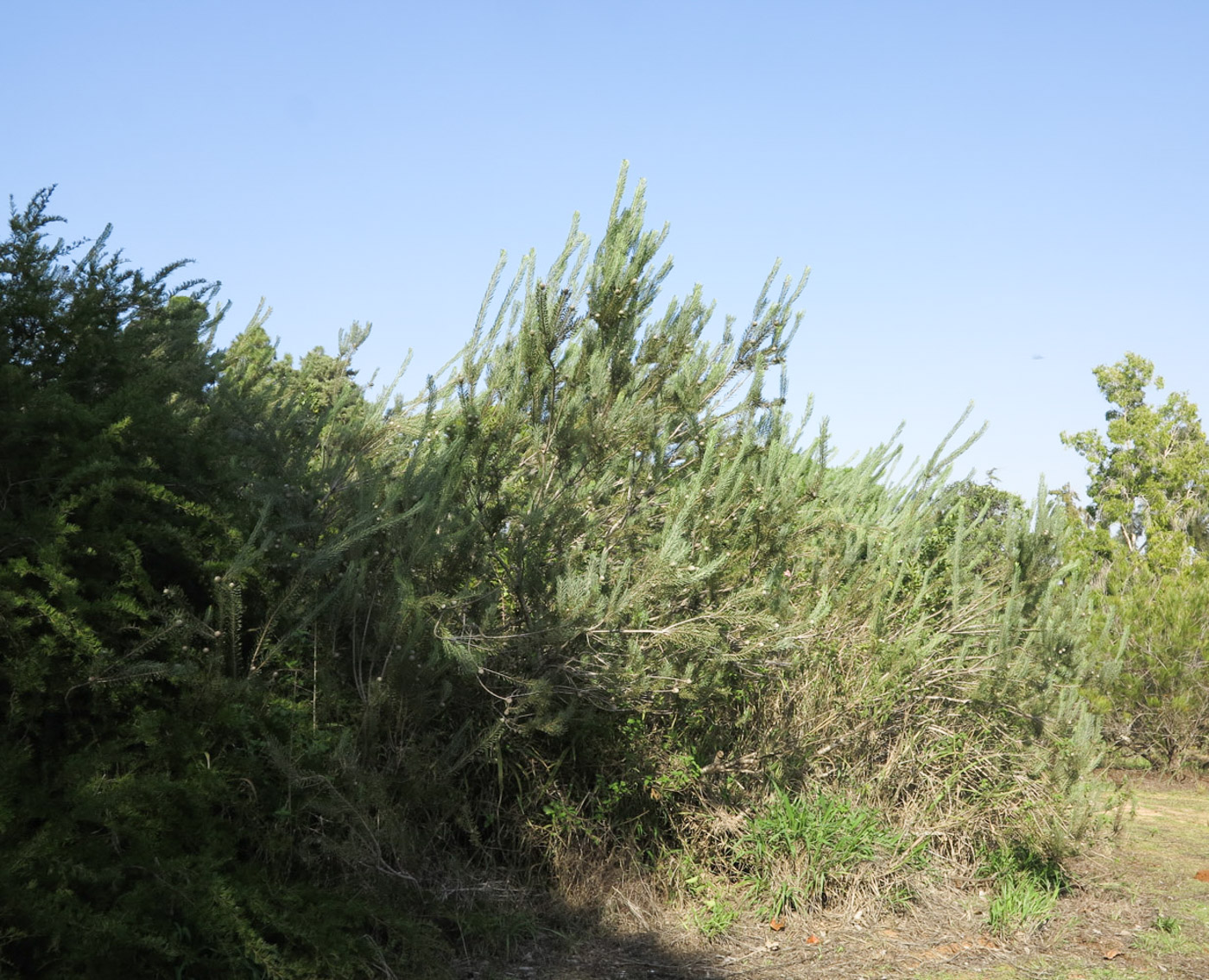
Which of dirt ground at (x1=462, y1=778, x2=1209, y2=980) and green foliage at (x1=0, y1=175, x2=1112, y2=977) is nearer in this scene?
green foliage at (x1=0, y1=175, x2=1112, y2=977)

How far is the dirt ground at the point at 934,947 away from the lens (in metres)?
4.82

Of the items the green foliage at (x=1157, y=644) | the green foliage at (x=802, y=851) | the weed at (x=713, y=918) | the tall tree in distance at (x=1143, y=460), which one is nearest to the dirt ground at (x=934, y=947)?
the weed at (x=713, y=918)

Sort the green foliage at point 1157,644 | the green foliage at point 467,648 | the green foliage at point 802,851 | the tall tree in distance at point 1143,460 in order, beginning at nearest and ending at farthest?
the green foliage at point 467,648 < the green foliage at point 802,851 < the green foliage at point 1157,644 < the tall tree in distance at point 1143,460

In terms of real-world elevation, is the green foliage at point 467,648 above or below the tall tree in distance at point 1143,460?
below

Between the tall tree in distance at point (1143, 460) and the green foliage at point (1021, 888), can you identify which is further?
the tall tree in distance at point (1143, 460)

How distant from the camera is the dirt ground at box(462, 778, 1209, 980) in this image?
4824 millimetres

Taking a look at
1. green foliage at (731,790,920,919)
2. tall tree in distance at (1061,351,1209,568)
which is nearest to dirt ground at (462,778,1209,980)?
green foliage at (731,790,920,919)

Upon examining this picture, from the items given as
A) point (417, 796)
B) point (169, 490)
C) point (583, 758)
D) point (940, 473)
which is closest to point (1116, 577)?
point (940, 473)

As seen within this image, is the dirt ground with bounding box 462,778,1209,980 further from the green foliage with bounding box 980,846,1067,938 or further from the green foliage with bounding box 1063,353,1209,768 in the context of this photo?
the green foliage with bounding box 1063,353,1209,768

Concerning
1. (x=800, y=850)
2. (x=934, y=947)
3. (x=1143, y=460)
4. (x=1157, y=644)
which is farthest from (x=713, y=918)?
(x=1143, y=460)

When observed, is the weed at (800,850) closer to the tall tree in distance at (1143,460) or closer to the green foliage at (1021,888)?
the green foliage at (1021,888)

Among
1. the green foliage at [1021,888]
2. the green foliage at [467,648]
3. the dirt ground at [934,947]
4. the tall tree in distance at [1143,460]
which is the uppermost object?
the tall tree in distance at [1143,460]

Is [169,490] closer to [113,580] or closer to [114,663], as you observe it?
[113,580]

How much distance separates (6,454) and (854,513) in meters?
4.87
